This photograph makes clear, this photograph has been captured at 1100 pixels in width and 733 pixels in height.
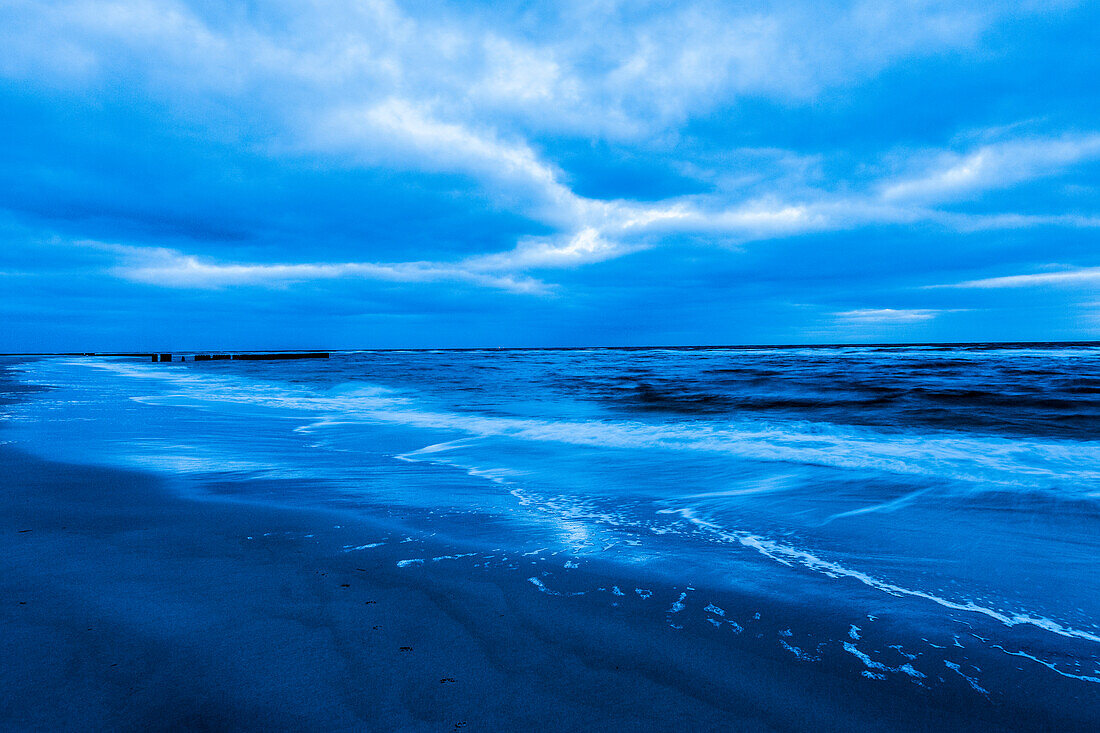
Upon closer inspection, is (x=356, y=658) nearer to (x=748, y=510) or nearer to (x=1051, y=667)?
(x=1051, y=667)

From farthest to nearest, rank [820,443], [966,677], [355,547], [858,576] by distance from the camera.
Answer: [820,443], [355,547], [858,576], [966,677]

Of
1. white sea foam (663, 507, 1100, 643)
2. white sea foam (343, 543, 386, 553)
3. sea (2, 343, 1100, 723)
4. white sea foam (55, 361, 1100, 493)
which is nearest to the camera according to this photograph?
sea (2, 343, 1100, 723)

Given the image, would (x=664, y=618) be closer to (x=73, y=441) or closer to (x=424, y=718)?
(x=424, y=718)

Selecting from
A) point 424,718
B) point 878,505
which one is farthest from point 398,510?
point 878,505

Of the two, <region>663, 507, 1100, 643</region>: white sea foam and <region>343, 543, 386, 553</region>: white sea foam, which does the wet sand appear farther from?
<region>663, 507, 1100, 643</region>: white sea foam

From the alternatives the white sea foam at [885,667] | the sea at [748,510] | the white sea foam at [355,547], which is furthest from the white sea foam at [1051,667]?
the white sea foam at [355,547]

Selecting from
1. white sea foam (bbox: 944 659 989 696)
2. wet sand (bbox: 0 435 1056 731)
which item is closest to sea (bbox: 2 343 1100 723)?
white sea foam (bbox: 944 659 989 696)

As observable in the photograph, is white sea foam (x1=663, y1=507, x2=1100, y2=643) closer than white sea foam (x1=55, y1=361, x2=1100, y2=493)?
Yes

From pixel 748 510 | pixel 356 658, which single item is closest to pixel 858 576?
pixel 748 510

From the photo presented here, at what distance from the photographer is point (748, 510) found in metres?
5.21

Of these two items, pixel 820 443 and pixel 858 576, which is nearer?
pixel 858 576

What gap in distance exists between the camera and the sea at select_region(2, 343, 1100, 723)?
2797 millimetres

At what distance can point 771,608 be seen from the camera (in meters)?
3.08

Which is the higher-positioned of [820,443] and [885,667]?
[885,667]
